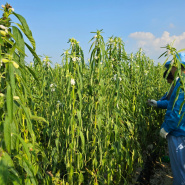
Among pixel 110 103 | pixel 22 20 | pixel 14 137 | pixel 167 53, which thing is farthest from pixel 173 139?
pixel 22 20

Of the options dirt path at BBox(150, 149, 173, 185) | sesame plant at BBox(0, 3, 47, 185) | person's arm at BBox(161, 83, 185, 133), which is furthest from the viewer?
dirt path at BBox(150, 149, 173, 185)

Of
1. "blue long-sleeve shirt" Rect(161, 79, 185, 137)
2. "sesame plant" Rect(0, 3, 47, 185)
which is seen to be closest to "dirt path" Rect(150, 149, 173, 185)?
"blue long-sleeve shirt" Rect(161, 79, 185, 137)

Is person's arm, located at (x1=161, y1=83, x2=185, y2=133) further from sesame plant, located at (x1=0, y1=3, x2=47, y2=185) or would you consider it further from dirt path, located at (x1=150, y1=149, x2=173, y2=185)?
sesame plant, located at (x1=0, y1=3, x2=47, y2=185)

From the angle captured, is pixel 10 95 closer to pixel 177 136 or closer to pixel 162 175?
pixel 177 136

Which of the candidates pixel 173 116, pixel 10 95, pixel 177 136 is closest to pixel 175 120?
pixel 173 116

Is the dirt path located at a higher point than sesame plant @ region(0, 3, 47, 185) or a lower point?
lower

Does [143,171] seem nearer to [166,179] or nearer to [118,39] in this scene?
[166,179]

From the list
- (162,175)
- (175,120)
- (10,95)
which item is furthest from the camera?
(162,175)

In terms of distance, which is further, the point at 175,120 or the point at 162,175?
the point at 162,175

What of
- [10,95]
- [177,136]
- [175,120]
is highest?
[10,95]

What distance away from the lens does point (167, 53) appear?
139 centimetres

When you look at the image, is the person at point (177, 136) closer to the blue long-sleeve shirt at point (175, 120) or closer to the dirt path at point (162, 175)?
the blue long-sleeve shirt at point (175, 120)

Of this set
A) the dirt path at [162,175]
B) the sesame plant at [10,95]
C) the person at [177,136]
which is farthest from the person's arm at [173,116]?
the sesame plant at [10,95]

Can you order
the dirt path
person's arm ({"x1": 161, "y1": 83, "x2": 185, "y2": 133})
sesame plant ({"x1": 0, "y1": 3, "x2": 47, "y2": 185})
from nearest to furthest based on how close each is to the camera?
1. sesame plant ({"x1": 0, "y1": 3, "x2": 47, "y2": 185})
2. person's arm ({"x1": 161, "y1": 83, "x2": 185, "y2": 133})
3. the dirt path
